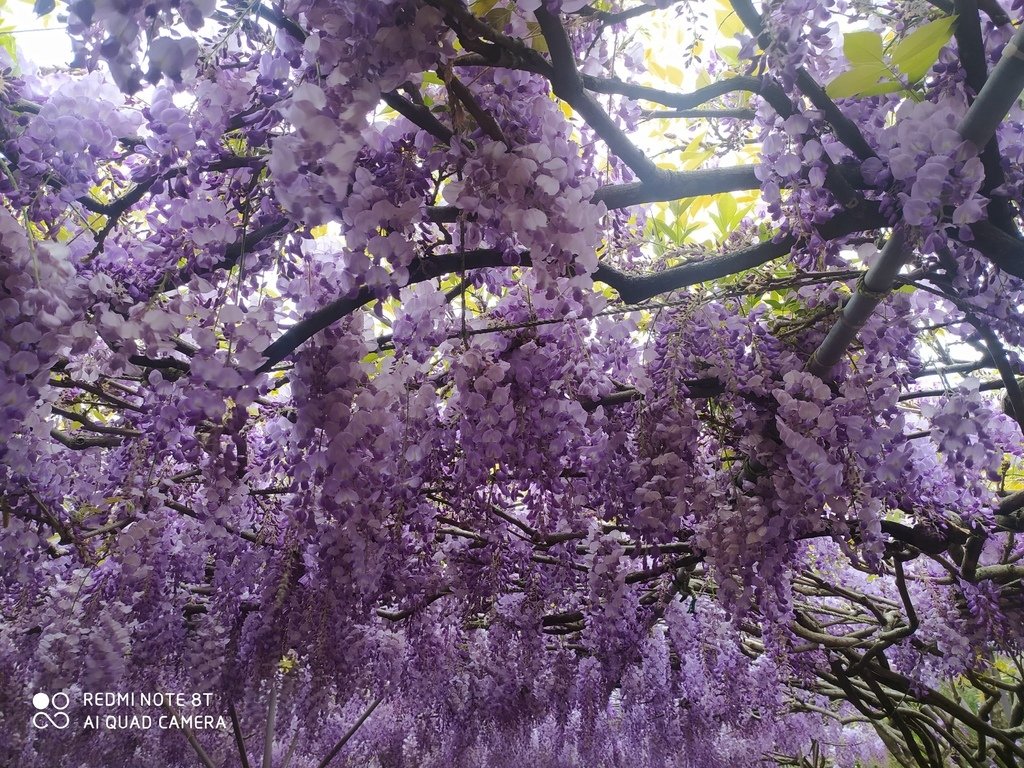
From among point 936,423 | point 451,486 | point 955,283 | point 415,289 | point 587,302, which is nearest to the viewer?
point 587,302

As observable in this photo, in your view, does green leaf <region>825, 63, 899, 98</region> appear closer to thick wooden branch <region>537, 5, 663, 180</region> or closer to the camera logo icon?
thick wooden branch <region>537, 5, 663, 180</region>

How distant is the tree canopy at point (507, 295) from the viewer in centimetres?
117

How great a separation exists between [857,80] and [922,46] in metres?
0.11

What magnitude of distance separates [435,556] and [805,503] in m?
1.94

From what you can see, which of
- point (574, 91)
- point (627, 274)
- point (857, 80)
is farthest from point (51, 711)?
point (857, 80)

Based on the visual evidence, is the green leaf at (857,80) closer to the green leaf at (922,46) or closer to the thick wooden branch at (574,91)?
the green leaf at (922,46)

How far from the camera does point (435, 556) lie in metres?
3.36

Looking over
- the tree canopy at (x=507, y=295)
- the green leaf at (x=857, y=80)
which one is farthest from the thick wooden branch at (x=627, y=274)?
the green leaf at (x=857, y=80)

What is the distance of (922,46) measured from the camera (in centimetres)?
121

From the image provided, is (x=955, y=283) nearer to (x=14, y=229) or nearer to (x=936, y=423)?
(x=936, y=423)

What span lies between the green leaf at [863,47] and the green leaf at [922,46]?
0.04 metres

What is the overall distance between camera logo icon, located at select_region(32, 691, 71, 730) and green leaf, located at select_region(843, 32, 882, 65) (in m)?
5.64

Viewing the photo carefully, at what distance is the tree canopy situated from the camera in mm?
1165

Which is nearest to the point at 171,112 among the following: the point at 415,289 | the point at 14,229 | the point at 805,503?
the point at 14,229
